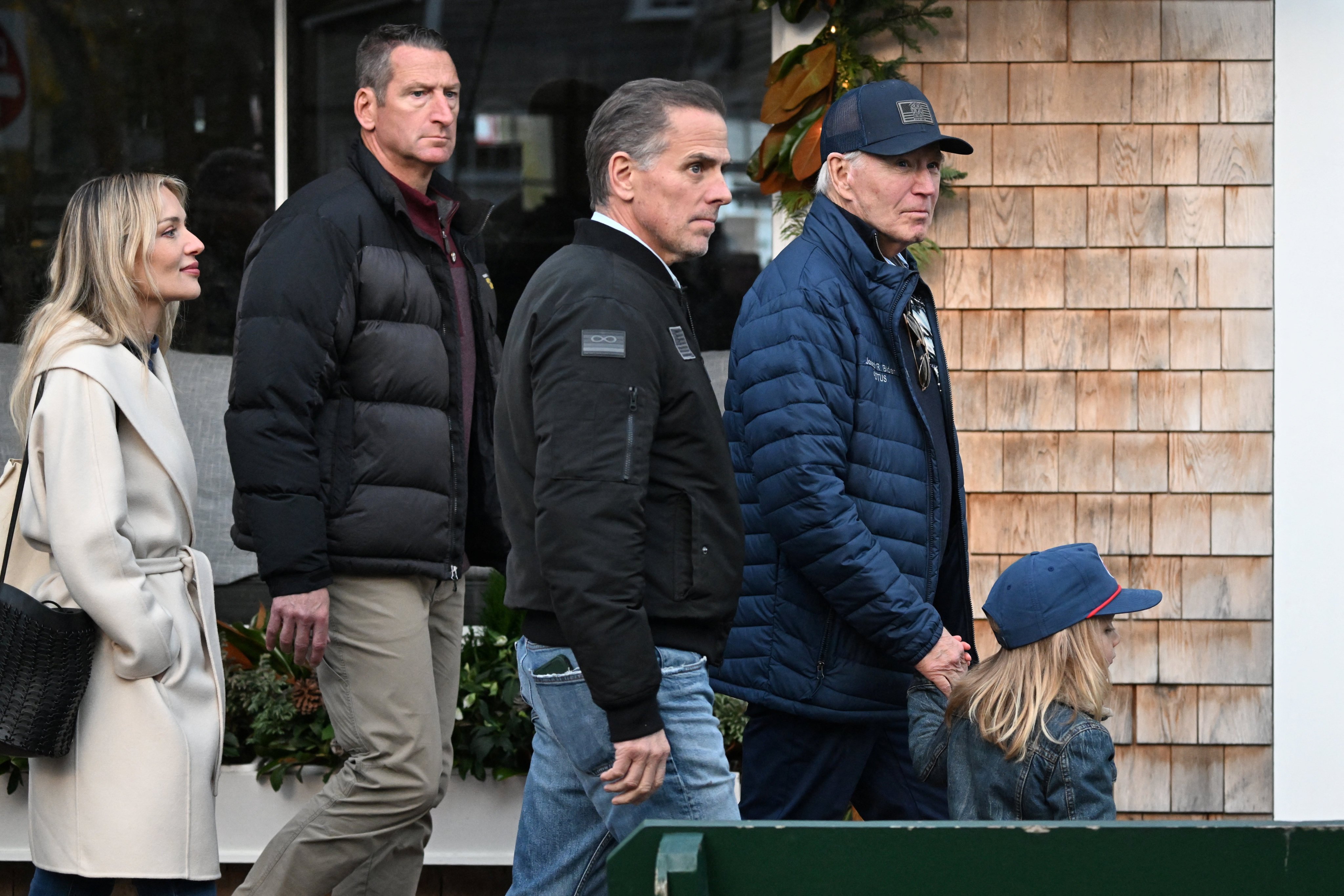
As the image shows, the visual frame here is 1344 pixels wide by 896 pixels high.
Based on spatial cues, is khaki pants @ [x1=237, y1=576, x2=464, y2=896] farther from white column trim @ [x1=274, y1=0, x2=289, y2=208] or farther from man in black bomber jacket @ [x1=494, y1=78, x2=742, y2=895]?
white column trim @ [x1=274, y1=0, x2=289, y2=208]

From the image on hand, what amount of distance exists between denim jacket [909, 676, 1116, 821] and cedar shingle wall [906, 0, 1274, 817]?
175cm

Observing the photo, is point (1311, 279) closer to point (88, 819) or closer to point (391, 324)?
point (391, 324)

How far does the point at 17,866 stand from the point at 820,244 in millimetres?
3074

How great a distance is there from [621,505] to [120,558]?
1.09 m

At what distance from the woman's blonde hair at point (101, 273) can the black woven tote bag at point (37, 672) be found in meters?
0.37

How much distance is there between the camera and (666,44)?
4.80 meters

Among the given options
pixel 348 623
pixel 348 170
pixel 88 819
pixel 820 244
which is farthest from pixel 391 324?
pixel 88 819

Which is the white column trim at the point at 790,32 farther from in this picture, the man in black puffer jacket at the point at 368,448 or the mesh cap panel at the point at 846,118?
A: the man in black puffer jacket at the point at 368,448

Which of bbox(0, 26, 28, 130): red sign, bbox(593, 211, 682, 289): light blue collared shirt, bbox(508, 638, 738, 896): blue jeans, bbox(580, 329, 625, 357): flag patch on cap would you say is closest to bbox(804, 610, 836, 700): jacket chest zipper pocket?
bbox(508, 638, 738, 896): blue jeans

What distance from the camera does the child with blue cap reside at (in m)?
2.57

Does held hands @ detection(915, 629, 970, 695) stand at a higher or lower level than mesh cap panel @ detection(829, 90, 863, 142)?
lower

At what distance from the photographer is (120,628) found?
110 inches

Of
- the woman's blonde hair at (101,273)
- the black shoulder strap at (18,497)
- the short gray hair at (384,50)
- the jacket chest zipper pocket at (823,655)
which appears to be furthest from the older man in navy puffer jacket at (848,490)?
the black shoulder strap at (18,497)

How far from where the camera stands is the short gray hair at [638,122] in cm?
249
